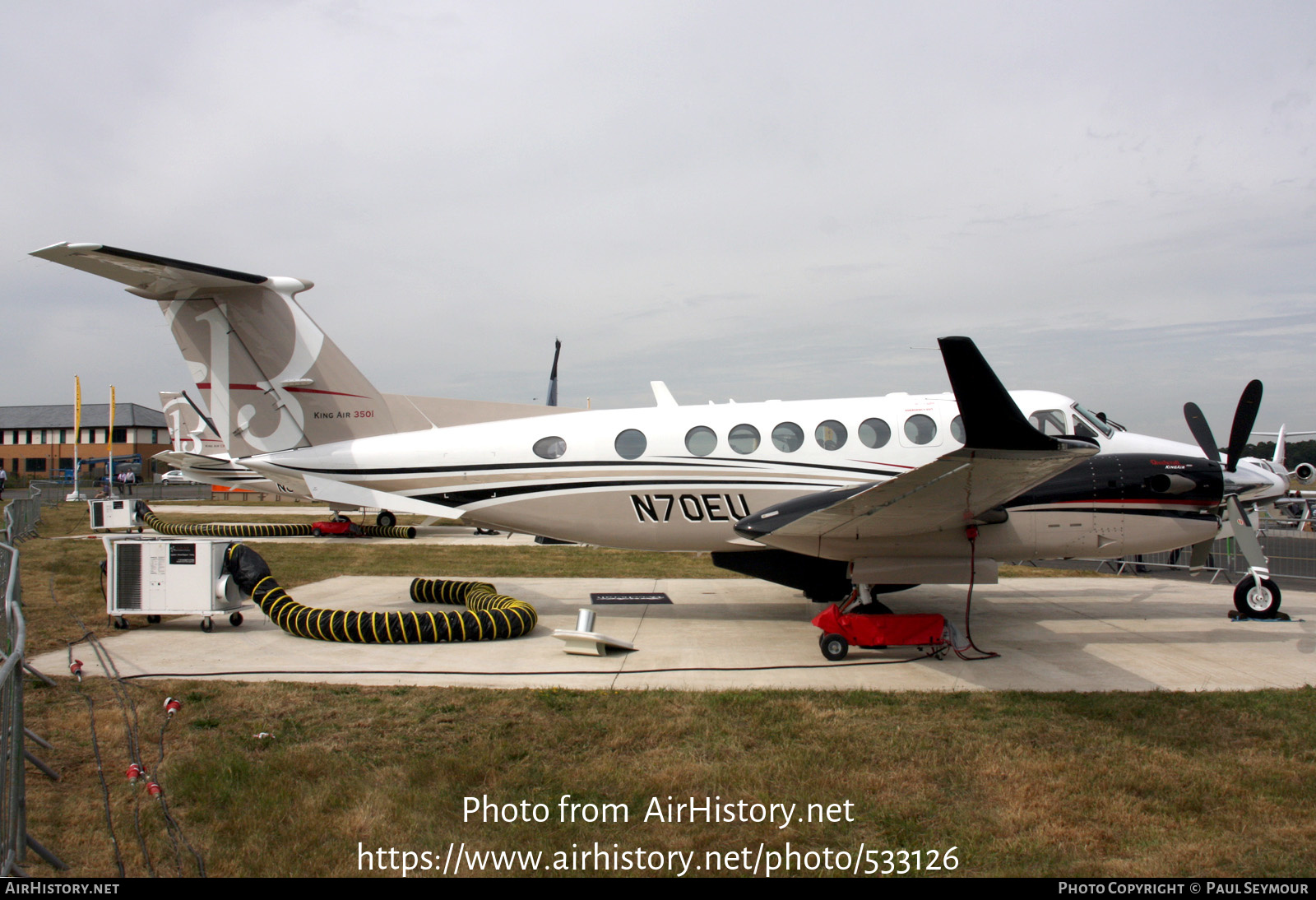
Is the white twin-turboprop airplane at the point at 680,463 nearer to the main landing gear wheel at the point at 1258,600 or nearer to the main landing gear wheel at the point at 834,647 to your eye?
the main landing gear wheel at the point at 1258,600

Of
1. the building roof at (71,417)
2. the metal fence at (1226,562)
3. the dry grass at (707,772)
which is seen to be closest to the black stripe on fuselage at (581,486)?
the dry grass at (707,772)

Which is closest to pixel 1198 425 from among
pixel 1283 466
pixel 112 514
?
pixel 1283 466

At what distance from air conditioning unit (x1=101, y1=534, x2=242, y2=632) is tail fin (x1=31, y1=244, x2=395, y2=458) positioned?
62.3 inches

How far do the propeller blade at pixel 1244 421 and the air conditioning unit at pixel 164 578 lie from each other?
554 inches

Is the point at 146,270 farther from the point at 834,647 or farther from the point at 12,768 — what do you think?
the point at 834,647

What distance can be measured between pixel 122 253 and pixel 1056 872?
10432 millimetres

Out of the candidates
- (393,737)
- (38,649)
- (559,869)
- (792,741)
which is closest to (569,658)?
(393,737)

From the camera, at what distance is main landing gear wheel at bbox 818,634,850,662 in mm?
8805

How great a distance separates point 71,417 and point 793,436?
10794 cm

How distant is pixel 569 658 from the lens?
8.90 m

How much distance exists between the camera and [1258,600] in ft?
35.9

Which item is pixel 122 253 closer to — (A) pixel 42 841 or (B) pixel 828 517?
(A) pixel 42 841

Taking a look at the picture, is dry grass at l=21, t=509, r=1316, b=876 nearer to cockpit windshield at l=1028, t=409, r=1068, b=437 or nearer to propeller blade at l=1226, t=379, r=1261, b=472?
cockpit windshield at l=1028, t=409, r=1068, b=437

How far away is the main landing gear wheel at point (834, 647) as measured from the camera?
880 centimetres
